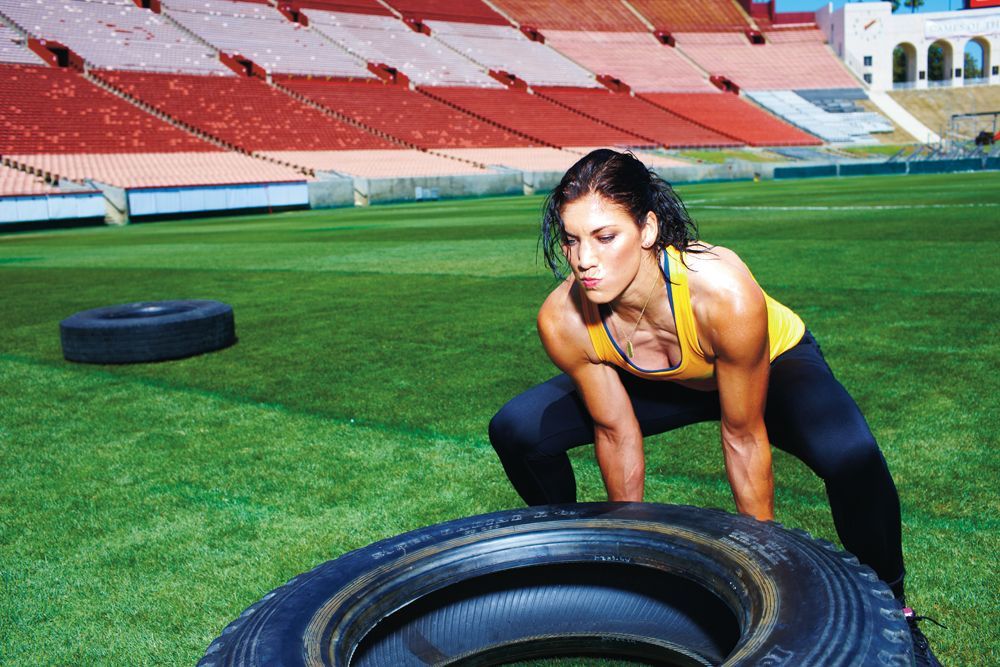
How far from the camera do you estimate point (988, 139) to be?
136ft

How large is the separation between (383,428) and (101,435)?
150cm

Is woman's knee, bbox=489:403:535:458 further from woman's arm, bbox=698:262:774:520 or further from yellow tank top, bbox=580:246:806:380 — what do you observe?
woman's arm, bbox=698:262:774:520

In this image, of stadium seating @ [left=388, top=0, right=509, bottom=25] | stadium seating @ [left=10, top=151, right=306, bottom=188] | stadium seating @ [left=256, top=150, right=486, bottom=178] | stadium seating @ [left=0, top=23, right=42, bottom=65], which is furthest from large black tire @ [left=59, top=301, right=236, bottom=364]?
stadium seating @ [left=388, top=0, right=509, bottom=25]

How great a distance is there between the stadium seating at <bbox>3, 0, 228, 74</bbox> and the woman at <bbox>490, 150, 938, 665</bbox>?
4034cm

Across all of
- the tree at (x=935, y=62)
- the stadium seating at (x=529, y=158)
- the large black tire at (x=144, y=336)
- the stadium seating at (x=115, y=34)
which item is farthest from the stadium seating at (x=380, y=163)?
the tree at (x=935, y=62)

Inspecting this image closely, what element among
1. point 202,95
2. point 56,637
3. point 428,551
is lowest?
point 56,637

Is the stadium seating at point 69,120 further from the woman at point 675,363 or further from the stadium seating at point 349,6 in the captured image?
the woman at point 675,363

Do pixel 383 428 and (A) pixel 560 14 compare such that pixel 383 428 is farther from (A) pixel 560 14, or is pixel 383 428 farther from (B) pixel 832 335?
(A) pixel 560 14

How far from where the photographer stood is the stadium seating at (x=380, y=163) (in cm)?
3312

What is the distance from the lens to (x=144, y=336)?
6215mm

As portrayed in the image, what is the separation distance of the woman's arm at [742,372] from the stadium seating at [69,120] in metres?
31.7

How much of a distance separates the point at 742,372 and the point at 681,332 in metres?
0.20

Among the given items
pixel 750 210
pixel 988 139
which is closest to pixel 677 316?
pixel 750 210

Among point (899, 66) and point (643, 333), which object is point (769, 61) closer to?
point (899, 66)
